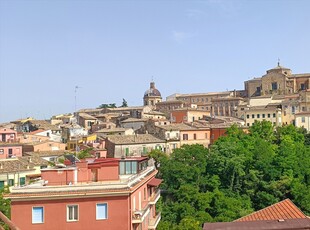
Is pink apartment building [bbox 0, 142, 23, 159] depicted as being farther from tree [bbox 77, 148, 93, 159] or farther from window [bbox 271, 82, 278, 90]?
window [bbox 271, 82, 278, 90]

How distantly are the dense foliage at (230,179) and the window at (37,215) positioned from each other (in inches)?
743

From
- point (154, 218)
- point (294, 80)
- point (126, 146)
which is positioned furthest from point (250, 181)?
point (294, 80)

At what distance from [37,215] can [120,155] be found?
95.8 feet

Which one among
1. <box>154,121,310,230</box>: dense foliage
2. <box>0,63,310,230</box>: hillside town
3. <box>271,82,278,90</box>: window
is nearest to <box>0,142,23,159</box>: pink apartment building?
<box>0,63,310,230</box>: hillside town

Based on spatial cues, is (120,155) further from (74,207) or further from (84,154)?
(74,207)

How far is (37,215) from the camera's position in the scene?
14.8 meters

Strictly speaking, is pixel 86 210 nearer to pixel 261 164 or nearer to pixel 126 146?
pixel 261 164

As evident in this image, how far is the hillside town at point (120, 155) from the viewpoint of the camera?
14.7 metres

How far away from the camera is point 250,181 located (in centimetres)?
3866

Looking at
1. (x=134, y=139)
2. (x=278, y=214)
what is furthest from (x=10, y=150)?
(x=278, y=214)

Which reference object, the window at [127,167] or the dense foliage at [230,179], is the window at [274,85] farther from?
the window at [127,167]

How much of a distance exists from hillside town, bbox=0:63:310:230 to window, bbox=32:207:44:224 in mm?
33

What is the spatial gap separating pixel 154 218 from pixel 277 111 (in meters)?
41.5

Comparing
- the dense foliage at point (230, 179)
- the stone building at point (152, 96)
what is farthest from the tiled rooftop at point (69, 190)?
the stone building at point (152, 96)
